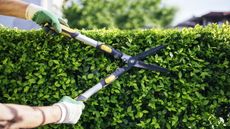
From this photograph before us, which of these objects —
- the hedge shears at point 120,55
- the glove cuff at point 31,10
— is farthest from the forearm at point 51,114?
the glove cuff at point 31,10

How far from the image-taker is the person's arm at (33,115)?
314 cm

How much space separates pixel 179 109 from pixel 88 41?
1.16m

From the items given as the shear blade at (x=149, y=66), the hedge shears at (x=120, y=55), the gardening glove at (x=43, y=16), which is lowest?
the shear blade at (x=149, y=66)

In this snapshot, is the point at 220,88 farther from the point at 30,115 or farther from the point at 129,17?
the point at 129,17

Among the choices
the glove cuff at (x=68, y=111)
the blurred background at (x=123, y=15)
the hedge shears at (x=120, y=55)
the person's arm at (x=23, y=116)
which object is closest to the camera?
the person's arm at (x=23, y=116)

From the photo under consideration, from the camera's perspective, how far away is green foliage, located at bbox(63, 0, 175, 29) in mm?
33281

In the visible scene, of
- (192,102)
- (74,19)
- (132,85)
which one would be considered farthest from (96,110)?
(74,19)

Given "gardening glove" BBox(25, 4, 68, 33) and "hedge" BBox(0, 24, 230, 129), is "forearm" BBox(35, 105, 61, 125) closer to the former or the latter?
"hedge" BBox(0, 24, 230, 129)

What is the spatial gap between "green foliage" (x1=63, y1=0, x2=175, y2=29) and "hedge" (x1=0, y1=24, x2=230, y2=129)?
26885mm

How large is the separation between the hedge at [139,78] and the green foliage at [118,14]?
26885mm

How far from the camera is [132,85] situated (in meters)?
4.26

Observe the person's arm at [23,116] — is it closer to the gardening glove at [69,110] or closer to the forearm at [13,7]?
the gardening glove at [69,110]

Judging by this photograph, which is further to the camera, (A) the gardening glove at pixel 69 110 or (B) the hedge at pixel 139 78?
(B) the hedge at pixel 139 78

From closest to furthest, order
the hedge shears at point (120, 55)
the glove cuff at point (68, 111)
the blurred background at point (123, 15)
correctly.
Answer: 1. the glove cuff at point (68, 111)
2. the hedge shears at point (120, 55)
3. the blurred background at point (123, 15)
